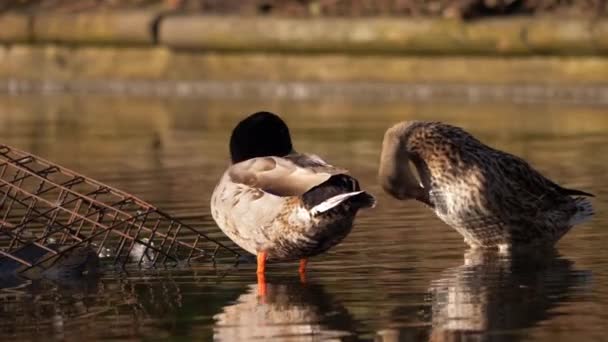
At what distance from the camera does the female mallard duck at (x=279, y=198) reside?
351 inches

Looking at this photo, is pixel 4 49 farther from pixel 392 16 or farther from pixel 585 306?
pixel 585 306

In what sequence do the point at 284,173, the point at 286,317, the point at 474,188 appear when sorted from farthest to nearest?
the point at 474,188 → the point at 284,173 → the point at 286,317

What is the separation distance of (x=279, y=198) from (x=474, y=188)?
4.58ft

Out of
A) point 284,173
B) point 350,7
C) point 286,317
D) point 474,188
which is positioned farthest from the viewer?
point 350,7

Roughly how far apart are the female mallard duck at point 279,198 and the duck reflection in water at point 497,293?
561mm

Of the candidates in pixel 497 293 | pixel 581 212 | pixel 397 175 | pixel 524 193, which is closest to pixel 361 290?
pixel 497 293

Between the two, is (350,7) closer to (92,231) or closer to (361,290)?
(92,231)

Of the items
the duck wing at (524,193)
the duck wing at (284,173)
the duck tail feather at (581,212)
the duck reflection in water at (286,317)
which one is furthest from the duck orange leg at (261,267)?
the duck tail feather at (581,212)

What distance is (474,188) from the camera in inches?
405

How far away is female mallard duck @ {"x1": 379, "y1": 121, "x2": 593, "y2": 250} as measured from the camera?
10305mm

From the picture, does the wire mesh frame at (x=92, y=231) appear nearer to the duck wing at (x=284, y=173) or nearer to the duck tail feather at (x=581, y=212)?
the duck wing at (x=284, y=173)

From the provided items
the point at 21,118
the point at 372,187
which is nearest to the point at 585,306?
the point at 372,187

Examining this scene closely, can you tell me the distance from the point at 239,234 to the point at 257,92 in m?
16.3

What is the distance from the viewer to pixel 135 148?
1831cm
